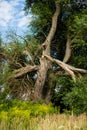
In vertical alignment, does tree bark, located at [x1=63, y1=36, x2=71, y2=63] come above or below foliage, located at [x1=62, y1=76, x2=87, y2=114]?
above

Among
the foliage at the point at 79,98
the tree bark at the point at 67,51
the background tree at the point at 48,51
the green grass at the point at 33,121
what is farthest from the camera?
the tree bark at the point at 67,51

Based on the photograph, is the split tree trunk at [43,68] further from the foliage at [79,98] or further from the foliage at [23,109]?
the foliage at [79,98]

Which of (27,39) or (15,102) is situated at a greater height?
(27,39)

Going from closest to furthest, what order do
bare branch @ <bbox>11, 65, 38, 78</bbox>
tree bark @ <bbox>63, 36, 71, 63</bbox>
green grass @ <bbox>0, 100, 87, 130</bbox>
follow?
green grass @ <bbox>0, 100, 87, 130</bbox>, bare branch @ <bbox>11, 65, 38, 78</bbox>, tree bark @ <bbox>63, 36, 71, 63</bbox>

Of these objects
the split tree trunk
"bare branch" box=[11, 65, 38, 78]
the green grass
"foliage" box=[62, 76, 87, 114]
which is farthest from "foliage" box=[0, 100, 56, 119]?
"bare branch" box=[11, 65, 38, 78]

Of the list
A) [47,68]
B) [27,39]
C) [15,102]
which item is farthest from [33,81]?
[15,102]

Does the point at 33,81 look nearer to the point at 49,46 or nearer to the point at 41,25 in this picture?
the point at 49,46

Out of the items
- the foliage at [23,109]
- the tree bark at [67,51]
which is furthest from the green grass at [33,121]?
the tree bark at [67,51]

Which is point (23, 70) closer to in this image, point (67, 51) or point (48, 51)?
point (48, 51)

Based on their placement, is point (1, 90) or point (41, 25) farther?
point (41, 25)

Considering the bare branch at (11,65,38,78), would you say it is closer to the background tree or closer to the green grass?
the background tree

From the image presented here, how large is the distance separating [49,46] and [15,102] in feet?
20.0

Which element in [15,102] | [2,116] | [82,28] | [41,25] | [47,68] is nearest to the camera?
[2,116]

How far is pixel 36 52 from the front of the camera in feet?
72.7
